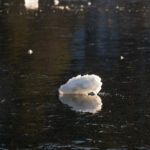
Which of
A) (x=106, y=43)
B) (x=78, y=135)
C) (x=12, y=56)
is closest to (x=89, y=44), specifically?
(x=106, y=43)

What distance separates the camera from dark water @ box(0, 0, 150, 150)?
42.7 feet

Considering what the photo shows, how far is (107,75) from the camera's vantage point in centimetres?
2092

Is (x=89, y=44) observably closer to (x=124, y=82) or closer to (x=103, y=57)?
(x=103, y=57)

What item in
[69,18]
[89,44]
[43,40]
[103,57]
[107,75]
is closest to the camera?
[107,75]

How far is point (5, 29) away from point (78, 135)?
27.2 meters

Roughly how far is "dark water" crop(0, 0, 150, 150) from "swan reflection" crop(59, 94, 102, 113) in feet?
0.63

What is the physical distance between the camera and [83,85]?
16.8 metres

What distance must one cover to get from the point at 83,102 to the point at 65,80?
11.8 feet

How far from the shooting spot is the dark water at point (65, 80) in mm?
13023

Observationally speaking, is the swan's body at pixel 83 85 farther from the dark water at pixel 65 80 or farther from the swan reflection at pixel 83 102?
the dark water at pixel 65 80

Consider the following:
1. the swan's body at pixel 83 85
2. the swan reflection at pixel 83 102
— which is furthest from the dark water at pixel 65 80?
the swan's body at pixel 83 85

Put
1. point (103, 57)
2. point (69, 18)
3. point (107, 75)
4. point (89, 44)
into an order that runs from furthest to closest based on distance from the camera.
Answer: point (69, 18) < point (89, 44) < point (103, 57) < point (107, 75)

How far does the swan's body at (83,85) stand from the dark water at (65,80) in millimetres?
364

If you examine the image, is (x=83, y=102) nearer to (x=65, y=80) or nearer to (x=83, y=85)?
(x=83, y=85)
